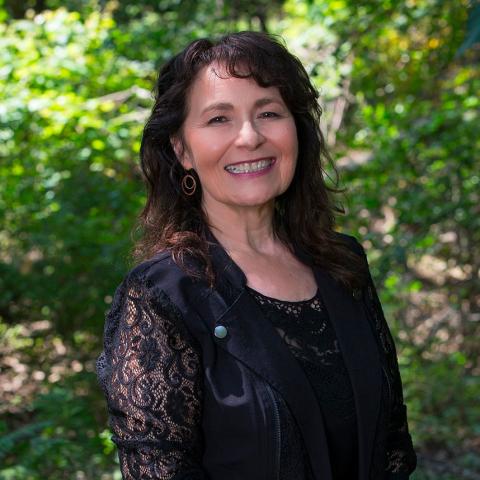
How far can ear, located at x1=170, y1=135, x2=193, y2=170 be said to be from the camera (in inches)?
86.1

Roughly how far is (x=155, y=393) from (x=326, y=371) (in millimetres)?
462

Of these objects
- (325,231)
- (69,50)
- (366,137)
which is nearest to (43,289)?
(69,50)

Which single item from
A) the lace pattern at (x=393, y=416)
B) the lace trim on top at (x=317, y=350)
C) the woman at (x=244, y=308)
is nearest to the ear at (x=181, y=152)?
the woman at (x=244, y=308)

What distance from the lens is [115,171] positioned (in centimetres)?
552

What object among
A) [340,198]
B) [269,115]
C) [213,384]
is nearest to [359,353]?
[213,384]

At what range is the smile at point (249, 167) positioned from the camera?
2088mm

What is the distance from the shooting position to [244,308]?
198 cm

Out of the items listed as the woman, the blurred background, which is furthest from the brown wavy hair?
the blurred background

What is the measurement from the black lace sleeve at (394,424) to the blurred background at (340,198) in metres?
1.86

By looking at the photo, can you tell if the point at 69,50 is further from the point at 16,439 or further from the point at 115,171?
the point at 16,439

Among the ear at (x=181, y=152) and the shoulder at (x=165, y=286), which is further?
the ear at (x=181, y=152)

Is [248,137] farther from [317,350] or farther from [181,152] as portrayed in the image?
[317,350]

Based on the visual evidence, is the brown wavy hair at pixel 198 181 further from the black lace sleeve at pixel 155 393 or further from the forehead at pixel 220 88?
the black lace sleeve at pixel 155 393

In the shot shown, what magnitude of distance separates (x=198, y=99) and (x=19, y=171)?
3338 mm
